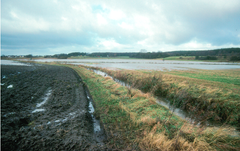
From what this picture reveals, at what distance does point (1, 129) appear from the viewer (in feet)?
18.5

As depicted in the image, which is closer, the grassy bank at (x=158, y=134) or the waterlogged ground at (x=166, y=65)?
the grassy bank at (x=158, y=134)

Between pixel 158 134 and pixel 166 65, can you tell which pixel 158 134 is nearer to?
pixel 158 134

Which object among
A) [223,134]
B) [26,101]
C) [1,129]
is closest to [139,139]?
[223,134]

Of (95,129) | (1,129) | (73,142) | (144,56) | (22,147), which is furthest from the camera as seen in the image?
(144,56)

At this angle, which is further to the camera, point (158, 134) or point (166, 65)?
point (166, 65)

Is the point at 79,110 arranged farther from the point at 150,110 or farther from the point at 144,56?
the point at 144,56

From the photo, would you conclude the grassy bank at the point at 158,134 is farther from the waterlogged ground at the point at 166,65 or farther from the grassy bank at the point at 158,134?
the waterlogged ground at the point at 166,65

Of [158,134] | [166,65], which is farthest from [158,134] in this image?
[166,65]

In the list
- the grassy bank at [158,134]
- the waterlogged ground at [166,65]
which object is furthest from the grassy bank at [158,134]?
the waterlogged ground at [166,65]

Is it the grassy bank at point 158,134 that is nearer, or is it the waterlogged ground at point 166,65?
the grassy bank at point 158,134

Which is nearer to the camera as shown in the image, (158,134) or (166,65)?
(158,134)

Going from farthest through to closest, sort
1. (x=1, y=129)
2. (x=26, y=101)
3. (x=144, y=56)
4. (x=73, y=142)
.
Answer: (x=144, y=56), (x=26, y=101), (x=1, y=129), (x=73, y=142)

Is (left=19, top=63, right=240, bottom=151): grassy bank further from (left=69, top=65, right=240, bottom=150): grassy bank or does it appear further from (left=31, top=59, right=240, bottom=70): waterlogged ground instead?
(left=31, top=59, right=240, bottom=70): waterlogged ground

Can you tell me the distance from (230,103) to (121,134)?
9071 millimetres
